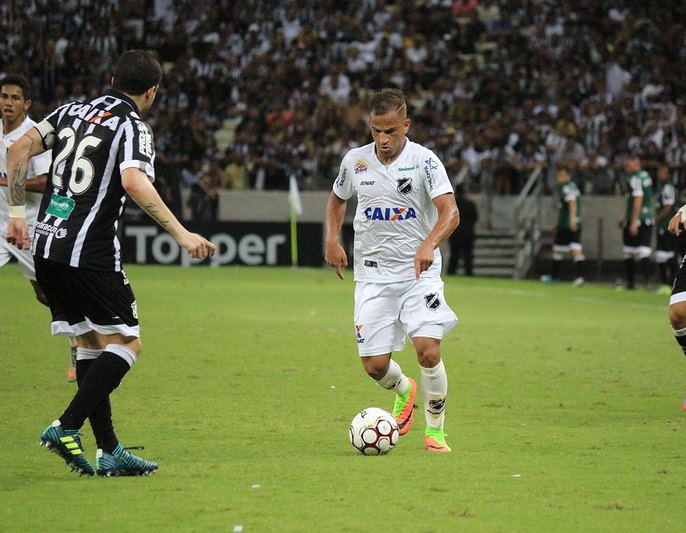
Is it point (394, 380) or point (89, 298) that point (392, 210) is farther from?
point (89, 298)

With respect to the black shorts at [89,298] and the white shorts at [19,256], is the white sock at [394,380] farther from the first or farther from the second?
the white shorts at [19,256]

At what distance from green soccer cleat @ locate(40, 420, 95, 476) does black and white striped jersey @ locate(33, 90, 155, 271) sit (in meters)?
0.85

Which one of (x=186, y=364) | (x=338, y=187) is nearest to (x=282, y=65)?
(x=186, y=364)

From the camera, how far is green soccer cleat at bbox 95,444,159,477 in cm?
642

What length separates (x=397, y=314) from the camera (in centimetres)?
786

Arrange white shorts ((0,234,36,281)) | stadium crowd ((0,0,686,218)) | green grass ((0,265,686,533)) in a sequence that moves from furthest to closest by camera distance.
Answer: stadium crowd ((0,0,686,218)) < white shorts ((0,234,36,281)) < green grass ((0,265,686,533))

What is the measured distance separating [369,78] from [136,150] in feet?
85.2

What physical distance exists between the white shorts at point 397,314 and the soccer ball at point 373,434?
1.77 ft

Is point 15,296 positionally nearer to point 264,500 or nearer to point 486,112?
point 264,500

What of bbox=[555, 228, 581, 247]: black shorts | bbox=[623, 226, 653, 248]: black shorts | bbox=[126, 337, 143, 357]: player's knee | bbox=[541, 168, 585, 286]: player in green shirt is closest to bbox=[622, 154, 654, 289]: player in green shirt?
bbox=[623, 226, 653, 248]: black shorts

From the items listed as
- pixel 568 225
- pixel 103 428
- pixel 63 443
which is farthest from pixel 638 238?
pixel 63 443

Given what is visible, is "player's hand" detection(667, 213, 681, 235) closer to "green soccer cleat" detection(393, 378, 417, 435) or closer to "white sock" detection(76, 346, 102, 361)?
"green soccer cleat" detection(393, 378, 417, 435)

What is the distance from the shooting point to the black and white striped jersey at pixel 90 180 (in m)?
6.27

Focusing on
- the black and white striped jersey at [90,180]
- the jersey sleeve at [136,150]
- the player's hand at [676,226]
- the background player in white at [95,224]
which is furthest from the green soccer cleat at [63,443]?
the player's hand at [676,226]
